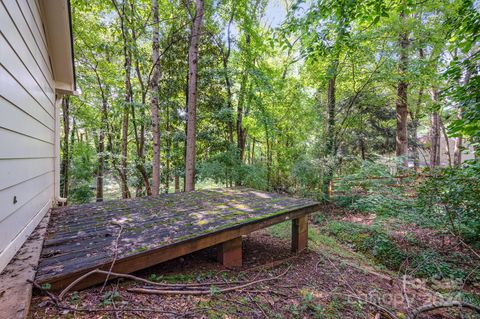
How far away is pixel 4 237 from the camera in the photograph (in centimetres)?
167

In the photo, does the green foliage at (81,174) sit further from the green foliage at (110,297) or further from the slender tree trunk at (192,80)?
the green foliage at (110,297)

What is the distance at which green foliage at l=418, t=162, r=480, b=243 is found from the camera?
3.75 meters

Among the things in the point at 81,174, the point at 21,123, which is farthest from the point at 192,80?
the point at 81,174

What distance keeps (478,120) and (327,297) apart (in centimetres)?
301

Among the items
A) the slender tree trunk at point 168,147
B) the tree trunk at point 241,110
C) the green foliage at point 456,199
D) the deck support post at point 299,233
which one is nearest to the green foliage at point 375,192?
the green foliage at point 456,199

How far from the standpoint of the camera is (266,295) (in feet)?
7.51

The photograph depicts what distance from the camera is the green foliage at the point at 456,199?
12.3 feet

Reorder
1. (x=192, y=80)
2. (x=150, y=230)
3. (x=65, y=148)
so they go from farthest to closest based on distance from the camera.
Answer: (x=65, y=148), (x=192, y=80), (x=150, y=230)

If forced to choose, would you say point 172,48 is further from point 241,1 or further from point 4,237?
point 4,237

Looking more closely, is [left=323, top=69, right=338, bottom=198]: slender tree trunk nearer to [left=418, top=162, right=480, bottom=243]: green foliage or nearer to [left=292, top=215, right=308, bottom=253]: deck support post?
[left=418, top=162, right=480, bottom=243]: green foliage

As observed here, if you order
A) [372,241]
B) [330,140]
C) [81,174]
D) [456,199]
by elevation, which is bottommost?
[372,241]

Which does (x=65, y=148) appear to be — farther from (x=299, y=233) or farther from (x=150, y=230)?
(x=299, y=233)

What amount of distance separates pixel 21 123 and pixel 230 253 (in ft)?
9.15

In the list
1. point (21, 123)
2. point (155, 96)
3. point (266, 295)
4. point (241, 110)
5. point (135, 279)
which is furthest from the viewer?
point (241, 110)
